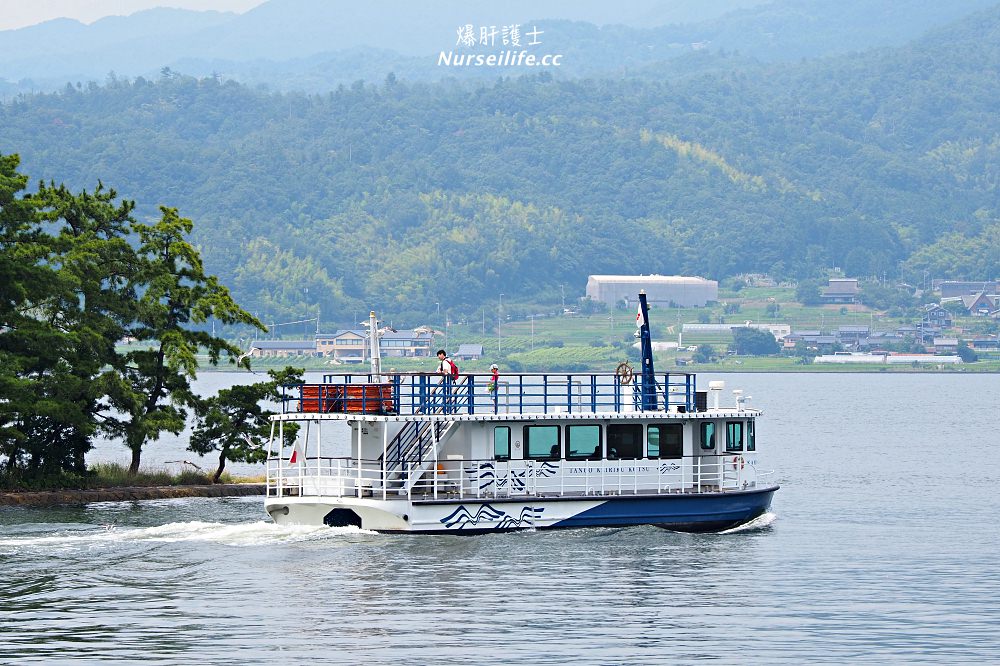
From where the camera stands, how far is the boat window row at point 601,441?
1735 inches

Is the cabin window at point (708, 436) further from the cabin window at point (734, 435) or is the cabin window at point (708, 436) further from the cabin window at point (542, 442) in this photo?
the cabin window at point (542, 442)

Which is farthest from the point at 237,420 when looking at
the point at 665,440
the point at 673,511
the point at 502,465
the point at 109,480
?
the point at 673,511

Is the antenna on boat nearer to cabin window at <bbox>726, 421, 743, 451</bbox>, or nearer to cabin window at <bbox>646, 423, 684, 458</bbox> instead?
cabin window at <bbox>646, 423, 684, 458</bbox>

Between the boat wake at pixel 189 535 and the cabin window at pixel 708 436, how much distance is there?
9608mm

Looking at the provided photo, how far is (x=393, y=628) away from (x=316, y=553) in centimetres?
865

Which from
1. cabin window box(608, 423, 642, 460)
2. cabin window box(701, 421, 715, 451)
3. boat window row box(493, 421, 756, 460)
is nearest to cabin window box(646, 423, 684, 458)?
boat window row box(493, 421, 756, 460)

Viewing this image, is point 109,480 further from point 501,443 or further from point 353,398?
point 501,443

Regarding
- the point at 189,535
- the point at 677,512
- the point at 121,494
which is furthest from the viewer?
the point at 121,494

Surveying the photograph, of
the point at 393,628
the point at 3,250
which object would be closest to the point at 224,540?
the point at 393,628

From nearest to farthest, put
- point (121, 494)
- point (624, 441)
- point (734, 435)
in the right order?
point (624, 441) → point (734, 435) → point (121, 494)

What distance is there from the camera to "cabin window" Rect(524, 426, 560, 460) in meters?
44.1

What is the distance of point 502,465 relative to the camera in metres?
43.8

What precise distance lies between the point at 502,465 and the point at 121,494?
15.7 meters

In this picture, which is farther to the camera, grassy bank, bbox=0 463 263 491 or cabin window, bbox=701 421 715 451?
grassy bank, bbox=0 463 263 491
